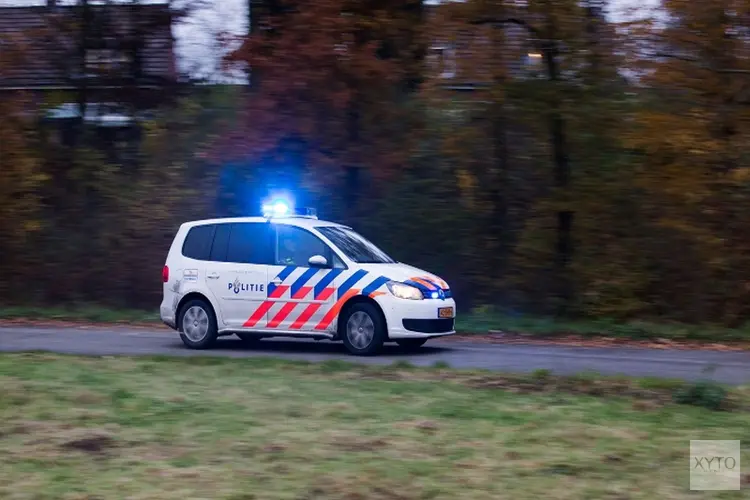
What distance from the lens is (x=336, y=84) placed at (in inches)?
818

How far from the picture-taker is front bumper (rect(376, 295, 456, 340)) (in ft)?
47.0

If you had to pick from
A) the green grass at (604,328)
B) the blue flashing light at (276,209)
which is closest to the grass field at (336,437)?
the blue flashing light at (276,209)

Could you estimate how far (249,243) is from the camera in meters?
15.4

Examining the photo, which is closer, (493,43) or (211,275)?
(211,275)

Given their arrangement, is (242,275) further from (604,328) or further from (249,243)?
(604,328)

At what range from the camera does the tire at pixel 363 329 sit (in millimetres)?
14383

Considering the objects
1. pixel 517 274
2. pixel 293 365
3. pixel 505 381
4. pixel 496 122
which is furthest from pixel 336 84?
pixel 505 381

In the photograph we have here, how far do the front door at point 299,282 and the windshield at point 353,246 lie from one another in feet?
0.73

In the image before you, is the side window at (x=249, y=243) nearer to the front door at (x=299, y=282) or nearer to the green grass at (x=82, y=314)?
the front door at (x=299, y=282)

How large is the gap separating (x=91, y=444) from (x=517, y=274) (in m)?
14.0

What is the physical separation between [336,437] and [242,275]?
7201 millimetres

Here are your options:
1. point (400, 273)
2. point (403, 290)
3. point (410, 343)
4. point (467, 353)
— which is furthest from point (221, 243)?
point (467, 353)

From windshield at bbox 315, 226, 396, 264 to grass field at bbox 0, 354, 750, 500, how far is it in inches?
146

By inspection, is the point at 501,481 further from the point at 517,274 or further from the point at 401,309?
the point at 517,274
